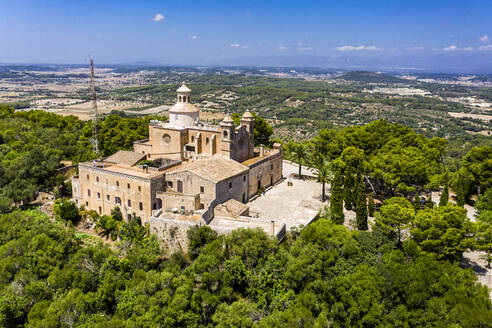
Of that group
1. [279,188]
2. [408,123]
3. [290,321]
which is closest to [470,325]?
[290,321]

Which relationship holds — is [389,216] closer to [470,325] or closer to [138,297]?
[470,325]

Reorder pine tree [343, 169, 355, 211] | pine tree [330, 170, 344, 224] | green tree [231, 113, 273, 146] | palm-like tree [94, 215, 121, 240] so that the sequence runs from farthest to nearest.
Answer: green tree [231, 113, 273, 146], pine tree [343, 169, 355, 211], palm-like tree [94, 215, 121, 240], pine tree [330, 170, 344, 224]

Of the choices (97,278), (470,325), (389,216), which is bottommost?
(97,278)

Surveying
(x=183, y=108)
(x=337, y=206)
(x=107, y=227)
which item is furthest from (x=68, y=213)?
(x=337, y=206)

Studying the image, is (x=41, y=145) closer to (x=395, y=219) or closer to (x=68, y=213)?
(x=68, y=213)

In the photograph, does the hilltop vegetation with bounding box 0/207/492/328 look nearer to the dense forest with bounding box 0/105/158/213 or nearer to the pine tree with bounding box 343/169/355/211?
the pine tree with bounding box 343/169/355/211

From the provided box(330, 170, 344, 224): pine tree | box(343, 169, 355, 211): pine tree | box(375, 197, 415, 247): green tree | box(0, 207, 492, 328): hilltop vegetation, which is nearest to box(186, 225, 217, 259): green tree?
box(0, 207, 492, 328): hilltop vegetation
